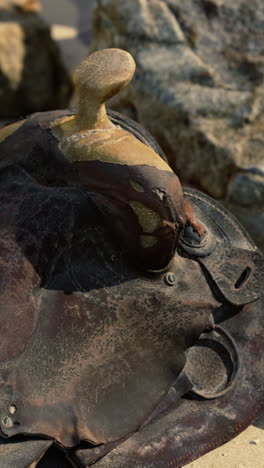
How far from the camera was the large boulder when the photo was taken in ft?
7.97

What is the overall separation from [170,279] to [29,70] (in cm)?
307

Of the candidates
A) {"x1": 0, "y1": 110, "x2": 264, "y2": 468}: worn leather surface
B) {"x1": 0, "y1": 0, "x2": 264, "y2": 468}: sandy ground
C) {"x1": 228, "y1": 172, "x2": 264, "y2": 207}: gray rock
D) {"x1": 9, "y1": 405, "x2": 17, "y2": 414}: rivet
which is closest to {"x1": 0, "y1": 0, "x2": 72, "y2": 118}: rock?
{"x1": 0, "y1": 0, "x2": 264, "y2": 468}: sandy ground

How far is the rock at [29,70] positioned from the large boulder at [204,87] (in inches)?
51.4

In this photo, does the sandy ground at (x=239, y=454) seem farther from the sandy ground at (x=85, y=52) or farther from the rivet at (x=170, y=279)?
the rivet at (x=170, y=279)

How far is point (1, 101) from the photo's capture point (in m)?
4.14

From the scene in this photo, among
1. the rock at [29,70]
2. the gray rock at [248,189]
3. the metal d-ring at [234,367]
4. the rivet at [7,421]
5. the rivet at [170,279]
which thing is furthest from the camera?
the rock at [29,70]

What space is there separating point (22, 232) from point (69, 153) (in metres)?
0.20

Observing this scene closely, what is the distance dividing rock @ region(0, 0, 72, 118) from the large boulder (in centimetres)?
131

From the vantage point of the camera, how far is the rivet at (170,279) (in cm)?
139

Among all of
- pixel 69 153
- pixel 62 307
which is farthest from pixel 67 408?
pixel 69 153

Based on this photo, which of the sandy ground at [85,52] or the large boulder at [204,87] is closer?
the sandy ground at [85,52]

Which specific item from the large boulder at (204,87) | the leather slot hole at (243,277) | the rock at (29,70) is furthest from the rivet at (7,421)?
the rock at (29,70)

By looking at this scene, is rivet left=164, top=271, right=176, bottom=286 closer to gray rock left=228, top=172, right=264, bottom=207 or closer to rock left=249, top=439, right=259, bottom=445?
rock left=249, top=439, right=259, bottom=445

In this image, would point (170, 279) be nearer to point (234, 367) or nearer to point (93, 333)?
point (93, 333)
